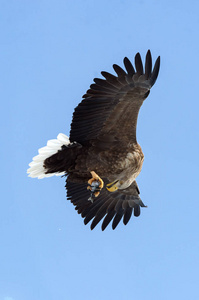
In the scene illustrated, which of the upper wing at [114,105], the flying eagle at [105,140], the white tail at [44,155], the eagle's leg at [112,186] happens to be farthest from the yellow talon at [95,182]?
the white tail at [44,155]

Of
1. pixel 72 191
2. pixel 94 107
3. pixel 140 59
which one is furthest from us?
pixel 72 191

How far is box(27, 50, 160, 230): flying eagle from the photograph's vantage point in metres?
7.56

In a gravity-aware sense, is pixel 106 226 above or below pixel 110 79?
below

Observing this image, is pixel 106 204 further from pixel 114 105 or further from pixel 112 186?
pixel 114 105

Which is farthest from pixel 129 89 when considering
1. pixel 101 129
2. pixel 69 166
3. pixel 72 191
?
pixel 72 191

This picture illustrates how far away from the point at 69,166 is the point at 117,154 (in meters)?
0.85

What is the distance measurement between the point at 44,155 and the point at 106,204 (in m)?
1.61

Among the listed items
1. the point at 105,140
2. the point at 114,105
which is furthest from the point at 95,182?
the point at 114,105

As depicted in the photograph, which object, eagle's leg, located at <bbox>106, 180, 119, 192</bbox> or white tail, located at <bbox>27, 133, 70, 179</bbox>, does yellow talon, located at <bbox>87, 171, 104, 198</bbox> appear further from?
white tail, located at <bbox>27, 133, 70, 179</bbox>

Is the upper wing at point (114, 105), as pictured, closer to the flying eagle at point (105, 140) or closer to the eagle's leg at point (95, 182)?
the flying eagle at point (105, 140)

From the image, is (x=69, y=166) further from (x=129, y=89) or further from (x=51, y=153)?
(x=129, y=89)

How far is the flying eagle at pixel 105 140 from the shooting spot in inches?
298

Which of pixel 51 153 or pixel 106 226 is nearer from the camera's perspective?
pixel 51 153

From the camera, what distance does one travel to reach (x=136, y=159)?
8.19 m
